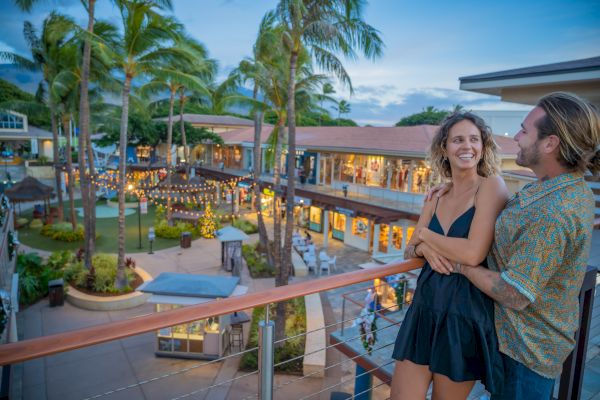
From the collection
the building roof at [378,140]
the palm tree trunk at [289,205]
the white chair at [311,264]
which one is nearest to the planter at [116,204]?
the building roof at [378,140]

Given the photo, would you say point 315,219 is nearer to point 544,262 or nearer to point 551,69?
point 551,69

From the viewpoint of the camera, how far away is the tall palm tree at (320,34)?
1055 centimetres

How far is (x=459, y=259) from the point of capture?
165 centimetres

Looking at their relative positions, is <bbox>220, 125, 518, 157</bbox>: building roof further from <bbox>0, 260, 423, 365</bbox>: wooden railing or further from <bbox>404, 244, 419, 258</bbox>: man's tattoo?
<bbox>0, 260, 423, 365</bbox>: wooden railing

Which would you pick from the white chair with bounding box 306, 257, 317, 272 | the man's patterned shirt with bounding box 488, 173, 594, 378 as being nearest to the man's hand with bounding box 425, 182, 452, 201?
the man's patterned shirt with bounding box 488, 173, 594, 378

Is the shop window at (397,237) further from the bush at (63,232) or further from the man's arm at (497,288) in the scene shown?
the man's arm at (497,288)

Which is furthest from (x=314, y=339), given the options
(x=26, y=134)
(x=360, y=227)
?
(x=26, y=134)

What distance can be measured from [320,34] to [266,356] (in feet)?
34.6

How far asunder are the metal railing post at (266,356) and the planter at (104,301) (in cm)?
1142

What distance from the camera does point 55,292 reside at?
1141cm

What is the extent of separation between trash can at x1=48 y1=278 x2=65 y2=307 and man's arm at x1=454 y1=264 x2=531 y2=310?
42.2 feet

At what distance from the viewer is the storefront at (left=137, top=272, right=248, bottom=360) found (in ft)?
30.2

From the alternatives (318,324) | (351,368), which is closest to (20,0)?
(318,324)

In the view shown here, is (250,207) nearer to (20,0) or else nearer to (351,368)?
(20,0)
